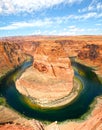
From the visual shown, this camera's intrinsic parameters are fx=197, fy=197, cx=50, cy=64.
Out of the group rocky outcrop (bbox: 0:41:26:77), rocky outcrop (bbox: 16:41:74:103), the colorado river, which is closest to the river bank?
rocky outcrop (bbox: 16:41:74:103)

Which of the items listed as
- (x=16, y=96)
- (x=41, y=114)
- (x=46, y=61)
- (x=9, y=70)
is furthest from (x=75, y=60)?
(x=41, y=114)

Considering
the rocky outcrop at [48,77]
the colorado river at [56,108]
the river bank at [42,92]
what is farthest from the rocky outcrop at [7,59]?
the rocky outcrop at [48,77]

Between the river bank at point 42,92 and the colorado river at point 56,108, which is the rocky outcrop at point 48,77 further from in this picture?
the colorado river at point 56,108

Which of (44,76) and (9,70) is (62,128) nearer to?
(44,76)

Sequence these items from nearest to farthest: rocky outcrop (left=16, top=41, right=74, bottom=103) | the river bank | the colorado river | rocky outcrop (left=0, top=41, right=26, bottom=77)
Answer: the colorado river
the river bank
rocky outcrop (left=16, top=41, right=74, bottom=103)
rocky outcrop (left=0, top=41, right=26, bottom=77)

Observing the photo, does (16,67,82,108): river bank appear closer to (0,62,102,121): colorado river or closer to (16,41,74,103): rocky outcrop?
(16,41,74,103): rocky outcrop

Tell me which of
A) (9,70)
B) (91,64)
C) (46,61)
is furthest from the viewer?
(91,64)

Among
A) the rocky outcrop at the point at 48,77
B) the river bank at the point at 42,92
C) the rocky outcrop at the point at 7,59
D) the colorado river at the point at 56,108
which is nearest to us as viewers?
the colorado river at the point at 56,108

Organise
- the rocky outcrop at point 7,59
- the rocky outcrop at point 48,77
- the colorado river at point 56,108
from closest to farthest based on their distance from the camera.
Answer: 1. the colorado river at point 56,108
2. the rocky outcrop at point 48,77
3. the rocky outcrop at point 7,59

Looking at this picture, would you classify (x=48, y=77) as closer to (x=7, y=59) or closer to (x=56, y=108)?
(x=56, y=108)
